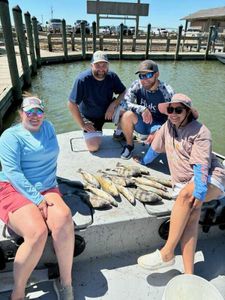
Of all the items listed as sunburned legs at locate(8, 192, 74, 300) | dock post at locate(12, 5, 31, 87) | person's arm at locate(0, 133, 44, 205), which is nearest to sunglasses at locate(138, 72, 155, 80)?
person's arm at locate(0, 133, 44, 205)

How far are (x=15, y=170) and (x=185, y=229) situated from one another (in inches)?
64.8

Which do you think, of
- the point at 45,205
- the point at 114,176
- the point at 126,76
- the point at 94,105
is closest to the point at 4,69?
the point at 126,76

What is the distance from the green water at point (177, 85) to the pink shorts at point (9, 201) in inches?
241

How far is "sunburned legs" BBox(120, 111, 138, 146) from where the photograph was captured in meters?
4.28

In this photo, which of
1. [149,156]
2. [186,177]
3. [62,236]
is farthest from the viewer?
[149,156]

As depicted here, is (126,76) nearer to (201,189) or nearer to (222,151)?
(222,151)

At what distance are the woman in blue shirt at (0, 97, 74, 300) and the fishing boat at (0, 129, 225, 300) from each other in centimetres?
27

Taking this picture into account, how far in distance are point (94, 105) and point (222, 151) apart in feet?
14.2

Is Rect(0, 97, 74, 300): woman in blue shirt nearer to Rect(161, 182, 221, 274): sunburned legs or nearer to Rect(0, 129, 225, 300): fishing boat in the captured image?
Rect(0, 129, 225, 300): fishing boat

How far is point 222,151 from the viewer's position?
24.6 feet

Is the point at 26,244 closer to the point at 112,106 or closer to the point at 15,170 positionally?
the point at 15,170

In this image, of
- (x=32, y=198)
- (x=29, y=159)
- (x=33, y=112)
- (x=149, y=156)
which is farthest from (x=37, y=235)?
(x=149, y=156)

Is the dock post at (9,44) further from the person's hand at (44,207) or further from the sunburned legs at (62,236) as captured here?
the sunburned legs at (62,236)

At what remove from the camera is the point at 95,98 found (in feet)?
15.0
